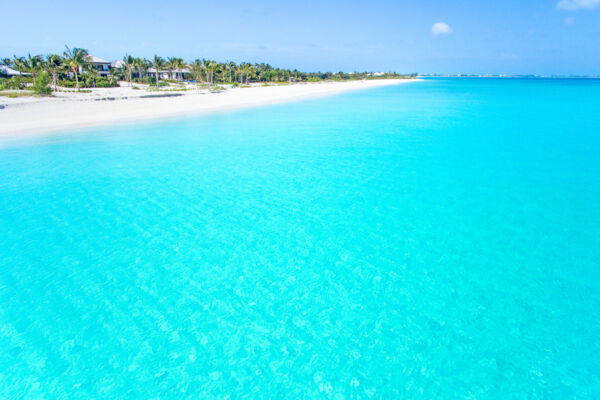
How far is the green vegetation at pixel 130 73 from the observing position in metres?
47.4

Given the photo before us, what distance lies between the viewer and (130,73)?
6272cm

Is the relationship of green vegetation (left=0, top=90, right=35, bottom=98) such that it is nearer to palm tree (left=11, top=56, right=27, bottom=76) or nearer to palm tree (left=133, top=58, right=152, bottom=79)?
palm tree (left=11, top=56, right=27, bottom=76)

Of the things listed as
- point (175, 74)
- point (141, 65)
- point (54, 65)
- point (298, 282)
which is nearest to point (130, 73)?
point (141, 65)

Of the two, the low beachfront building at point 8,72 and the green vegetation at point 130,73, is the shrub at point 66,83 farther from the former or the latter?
the low beachfront building at point 8,72

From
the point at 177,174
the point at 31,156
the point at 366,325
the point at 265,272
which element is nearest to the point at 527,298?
the point at 366,325

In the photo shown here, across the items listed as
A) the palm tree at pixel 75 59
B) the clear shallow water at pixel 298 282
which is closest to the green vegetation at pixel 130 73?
the palm tree at pixel 75 59

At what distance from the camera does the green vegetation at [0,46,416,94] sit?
47.4 m

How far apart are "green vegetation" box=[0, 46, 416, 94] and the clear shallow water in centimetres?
3899

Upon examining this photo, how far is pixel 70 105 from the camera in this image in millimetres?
33625

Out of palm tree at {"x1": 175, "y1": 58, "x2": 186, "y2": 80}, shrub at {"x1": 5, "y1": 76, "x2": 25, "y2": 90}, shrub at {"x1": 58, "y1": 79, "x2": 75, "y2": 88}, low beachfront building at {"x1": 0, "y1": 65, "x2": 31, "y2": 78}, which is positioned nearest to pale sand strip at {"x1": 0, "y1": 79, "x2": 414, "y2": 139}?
shrub at {"x1": 5, "y1": 76, "x2": 25, "y2": 90}

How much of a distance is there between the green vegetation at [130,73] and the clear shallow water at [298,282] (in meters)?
39.0

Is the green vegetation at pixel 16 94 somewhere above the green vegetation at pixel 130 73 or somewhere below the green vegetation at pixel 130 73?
below

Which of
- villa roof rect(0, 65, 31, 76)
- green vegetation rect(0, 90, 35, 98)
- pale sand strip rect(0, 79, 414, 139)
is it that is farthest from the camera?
villa roof rect(0, 65, 31, 76)

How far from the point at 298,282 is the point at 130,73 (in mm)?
68271
